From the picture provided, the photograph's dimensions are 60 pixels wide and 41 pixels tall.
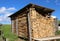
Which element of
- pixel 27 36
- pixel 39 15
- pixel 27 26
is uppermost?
pixel 39 15

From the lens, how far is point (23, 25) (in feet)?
54.2

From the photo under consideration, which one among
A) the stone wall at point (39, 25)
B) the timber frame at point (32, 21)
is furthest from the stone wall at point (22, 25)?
the stone wall at point (39, 25)

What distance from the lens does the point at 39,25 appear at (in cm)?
1534

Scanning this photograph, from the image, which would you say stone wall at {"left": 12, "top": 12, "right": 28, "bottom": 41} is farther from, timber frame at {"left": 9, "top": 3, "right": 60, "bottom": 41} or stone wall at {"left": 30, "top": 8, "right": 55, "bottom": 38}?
stone wall at {"left": 30, "top": 8, "right": 55, "bottom": 38}

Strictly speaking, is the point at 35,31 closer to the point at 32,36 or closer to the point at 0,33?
the point at 32,36

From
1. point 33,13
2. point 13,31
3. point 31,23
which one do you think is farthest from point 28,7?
point 13,31

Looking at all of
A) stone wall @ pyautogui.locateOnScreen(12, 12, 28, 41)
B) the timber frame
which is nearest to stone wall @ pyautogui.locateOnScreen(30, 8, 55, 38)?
the timber frame

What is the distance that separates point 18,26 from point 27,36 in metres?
2.88

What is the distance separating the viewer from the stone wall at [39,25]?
14.7 meters

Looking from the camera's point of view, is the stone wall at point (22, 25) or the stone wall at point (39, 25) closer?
the stone wall at point (39, 25)

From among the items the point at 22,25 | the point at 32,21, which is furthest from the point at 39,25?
the point at 22,25

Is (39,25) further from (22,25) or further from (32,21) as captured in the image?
(22,25)

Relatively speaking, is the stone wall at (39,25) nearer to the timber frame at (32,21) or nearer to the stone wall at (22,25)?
the timber frame at (32,21)

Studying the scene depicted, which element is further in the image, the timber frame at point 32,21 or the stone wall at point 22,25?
the stone wall at point 22,25
